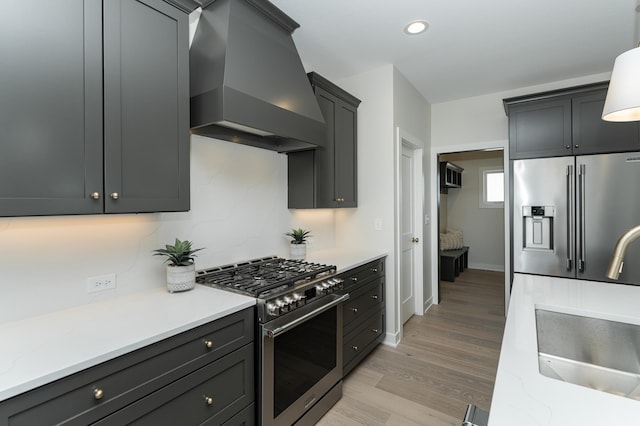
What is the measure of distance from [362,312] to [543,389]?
1.96 m

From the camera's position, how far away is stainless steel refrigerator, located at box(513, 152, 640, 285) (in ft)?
9.20

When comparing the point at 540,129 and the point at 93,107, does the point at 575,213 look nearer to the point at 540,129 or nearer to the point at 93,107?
the point at 540,129

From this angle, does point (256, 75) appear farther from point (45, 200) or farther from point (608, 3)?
point (608, 3)

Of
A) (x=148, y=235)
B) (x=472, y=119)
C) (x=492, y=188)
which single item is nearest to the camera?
(x=148, y=235)

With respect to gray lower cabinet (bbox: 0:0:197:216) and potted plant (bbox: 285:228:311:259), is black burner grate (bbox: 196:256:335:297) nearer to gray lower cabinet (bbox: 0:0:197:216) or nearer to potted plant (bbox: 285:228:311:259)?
potted plant (bbox: 285:228:311:259)

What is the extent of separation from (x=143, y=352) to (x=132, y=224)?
0.86m

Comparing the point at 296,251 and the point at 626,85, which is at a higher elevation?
the point at 626,85

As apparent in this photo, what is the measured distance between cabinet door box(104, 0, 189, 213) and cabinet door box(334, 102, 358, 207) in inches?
63.2

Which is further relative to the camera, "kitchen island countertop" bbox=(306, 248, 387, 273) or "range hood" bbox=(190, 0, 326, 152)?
"kitchen island countertop" bbox=(306, 248, 387, 273)

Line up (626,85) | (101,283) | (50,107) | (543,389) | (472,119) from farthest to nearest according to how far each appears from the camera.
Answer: (472,119)
(101,283)
(50,107)
(626,85)
(543,389)

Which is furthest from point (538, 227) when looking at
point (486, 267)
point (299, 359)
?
point (486, 267)

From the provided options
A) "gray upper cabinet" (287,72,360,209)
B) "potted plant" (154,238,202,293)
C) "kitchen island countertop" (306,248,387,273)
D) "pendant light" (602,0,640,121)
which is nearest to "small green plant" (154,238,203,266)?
"potted plant" (154,238,202,293)

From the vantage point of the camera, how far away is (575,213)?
2982 mm

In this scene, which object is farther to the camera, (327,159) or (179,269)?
(327,159)
